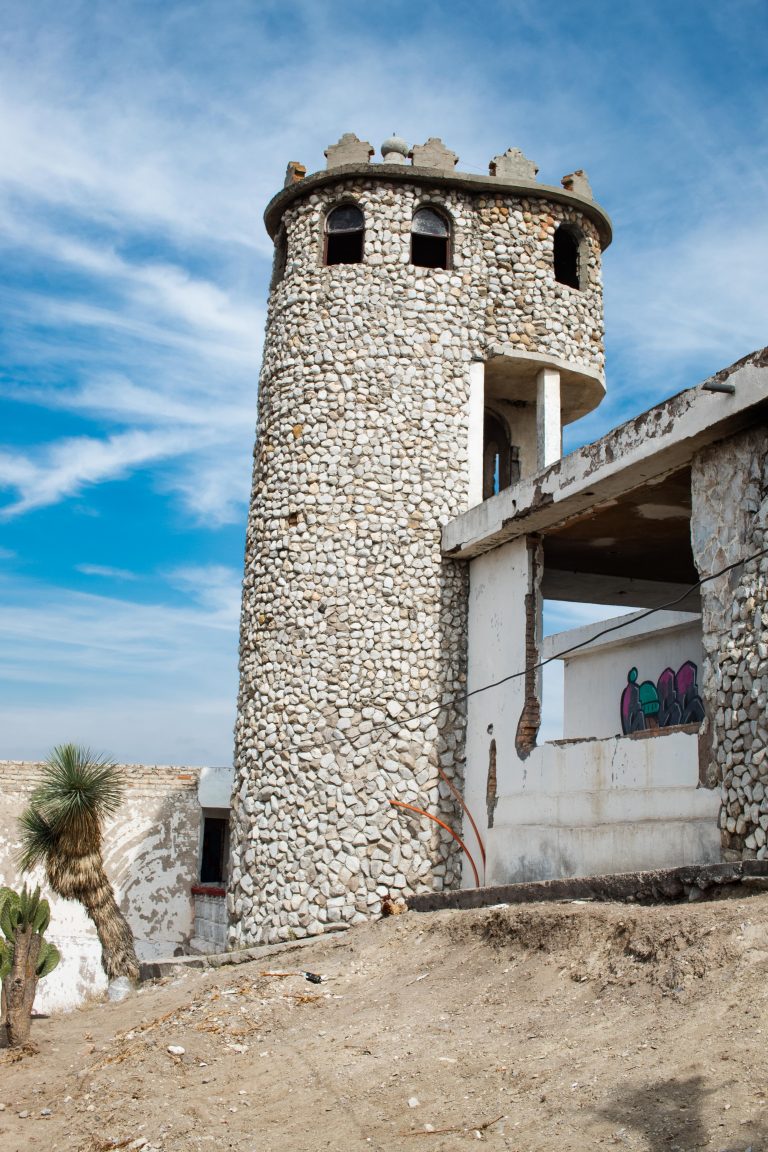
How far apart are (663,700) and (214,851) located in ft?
28.1

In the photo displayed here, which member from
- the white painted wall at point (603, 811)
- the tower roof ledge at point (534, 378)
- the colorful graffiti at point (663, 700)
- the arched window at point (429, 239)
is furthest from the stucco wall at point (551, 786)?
the arched window at point (429, 239)

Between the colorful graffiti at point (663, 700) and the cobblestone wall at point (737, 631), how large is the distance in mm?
7592

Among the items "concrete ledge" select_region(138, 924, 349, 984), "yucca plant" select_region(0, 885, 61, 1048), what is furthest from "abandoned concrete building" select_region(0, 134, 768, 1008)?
"yucca plant" select_region(0, 885, 61, 1048)

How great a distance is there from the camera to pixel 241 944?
48.3 feet

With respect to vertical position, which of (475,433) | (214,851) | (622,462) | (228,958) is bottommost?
(228,958)

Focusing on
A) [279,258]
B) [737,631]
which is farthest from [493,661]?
[279,258]

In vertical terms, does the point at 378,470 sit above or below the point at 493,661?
above

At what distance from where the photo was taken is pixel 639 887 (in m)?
9.80

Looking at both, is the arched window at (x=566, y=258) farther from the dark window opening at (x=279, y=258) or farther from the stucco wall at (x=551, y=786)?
the stucco wall at (x=551, y=786)

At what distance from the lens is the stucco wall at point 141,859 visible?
1967 centimetres

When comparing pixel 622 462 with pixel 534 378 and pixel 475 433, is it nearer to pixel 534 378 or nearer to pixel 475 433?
pixel 475 433

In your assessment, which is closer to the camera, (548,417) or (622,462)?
(622,462)

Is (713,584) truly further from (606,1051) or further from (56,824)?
(56,824)

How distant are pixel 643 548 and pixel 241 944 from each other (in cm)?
734
